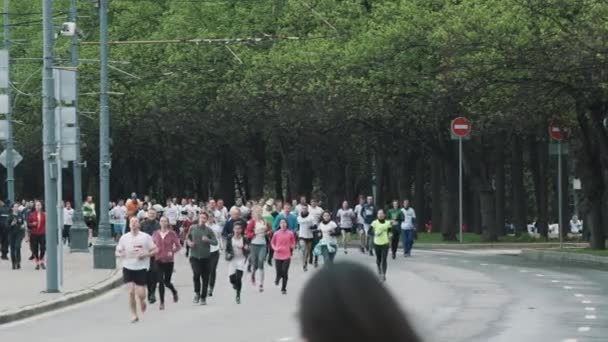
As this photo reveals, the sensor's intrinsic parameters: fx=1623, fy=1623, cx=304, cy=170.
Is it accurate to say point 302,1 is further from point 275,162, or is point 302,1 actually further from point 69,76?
Answer: point 69,76

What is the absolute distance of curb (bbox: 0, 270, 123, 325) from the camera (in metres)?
23.8

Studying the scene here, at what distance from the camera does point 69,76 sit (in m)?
30.0

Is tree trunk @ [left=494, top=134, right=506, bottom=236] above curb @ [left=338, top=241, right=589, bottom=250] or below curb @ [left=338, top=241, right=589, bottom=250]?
above

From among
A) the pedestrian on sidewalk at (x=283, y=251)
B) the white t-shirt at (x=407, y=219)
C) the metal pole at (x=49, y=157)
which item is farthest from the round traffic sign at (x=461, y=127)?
the metal pole at (x=49, y=157)

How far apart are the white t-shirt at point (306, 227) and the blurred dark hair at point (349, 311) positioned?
Answer: 33.7 meters

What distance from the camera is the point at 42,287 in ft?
101

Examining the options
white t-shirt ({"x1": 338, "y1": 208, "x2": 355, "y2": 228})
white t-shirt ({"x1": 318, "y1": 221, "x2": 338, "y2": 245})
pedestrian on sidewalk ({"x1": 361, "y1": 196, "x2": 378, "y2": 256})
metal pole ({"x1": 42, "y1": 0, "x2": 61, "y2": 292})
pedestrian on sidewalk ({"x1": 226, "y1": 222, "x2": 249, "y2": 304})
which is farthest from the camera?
white t-shirt ({"x1": 338, "y1": 208, "x2": 355, "y2": 228})

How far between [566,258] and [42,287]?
16.4 m

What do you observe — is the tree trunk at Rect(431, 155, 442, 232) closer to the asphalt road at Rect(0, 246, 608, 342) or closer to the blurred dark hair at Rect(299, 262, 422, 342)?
the asphalt road at Rect(0, 246, 608, 342)

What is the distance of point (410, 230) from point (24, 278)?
1379 cm

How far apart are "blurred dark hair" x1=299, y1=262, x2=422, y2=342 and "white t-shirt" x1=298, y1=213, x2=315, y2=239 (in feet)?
111

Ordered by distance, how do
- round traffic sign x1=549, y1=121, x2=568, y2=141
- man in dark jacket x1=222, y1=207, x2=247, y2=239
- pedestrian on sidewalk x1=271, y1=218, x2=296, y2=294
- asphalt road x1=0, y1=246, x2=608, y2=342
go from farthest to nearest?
round traffic sign x1=549, y1=121, x2=568, y2=141, man in dark jacket x1=222, y1=207, x2=247, y2=239, pedestrian on sidewalk x1=271, y1=218, x2=296, y2=294, asphalt road x1=0, y1=246, x2=608, y2=342

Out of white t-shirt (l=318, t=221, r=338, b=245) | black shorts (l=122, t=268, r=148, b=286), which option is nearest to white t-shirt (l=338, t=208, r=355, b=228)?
white t-shirt (l=318, t=221, r=338, b=245)

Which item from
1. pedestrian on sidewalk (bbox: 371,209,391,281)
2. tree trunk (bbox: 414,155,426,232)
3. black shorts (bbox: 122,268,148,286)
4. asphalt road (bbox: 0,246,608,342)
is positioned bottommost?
asphalt road (bbox: 0,246,608,342)
